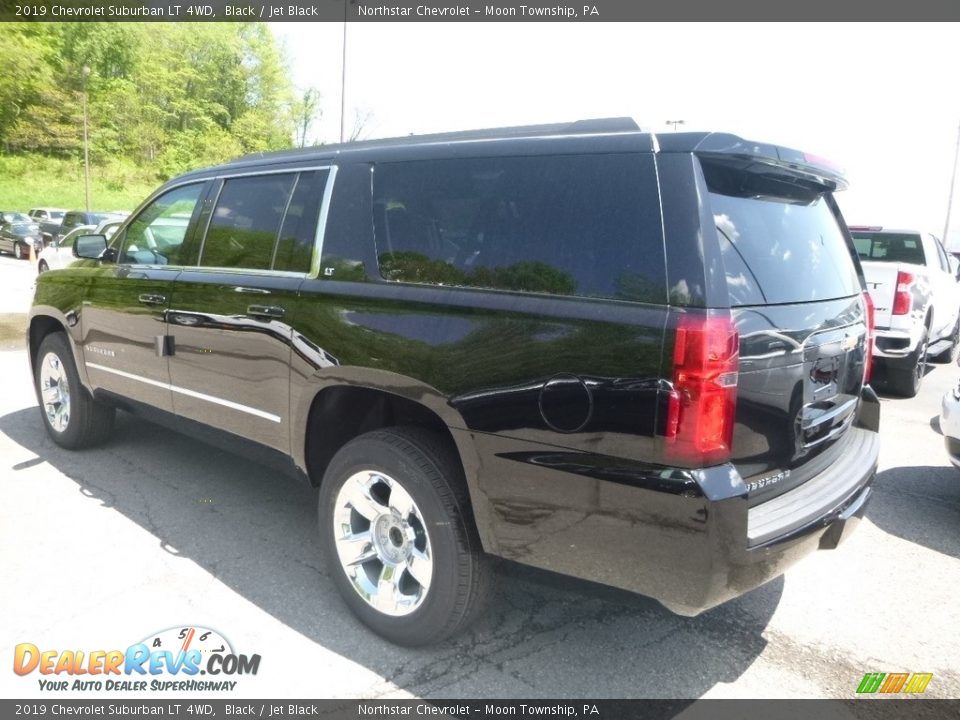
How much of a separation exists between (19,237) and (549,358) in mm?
30939

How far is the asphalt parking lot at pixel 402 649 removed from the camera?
2.69 meters

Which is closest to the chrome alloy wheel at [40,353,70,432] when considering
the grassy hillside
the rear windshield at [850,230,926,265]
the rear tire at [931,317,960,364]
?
the rear windshield at [850,230,926,265]

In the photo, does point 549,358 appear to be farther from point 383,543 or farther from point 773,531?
point 383,543

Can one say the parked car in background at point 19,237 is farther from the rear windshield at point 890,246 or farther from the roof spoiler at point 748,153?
the roof spoiler at point 748,153

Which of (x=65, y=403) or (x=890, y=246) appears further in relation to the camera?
(x=890, y=246)

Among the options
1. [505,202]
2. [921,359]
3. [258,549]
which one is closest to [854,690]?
[505,202]

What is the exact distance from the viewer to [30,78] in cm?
5266

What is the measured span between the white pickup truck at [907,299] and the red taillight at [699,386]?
6.22 meters

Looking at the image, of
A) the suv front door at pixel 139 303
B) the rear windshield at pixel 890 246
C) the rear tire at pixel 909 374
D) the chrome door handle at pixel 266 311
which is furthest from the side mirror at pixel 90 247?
the rear windshield at pixel 890 246

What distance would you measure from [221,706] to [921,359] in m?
8.33

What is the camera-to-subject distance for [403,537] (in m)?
2.81

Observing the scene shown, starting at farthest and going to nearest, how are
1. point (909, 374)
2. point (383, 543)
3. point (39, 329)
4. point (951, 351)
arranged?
point (951, 351) → point (909, 374) → point (39, 329) → point (383, 543)

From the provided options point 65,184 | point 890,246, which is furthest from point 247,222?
point 65,184

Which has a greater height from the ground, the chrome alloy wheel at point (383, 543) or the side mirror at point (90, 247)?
the side mirror at point (90, 247)
